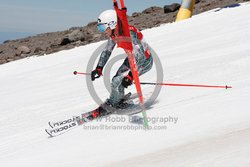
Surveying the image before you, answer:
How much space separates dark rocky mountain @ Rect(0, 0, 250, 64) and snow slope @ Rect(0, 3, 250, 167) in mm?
8057

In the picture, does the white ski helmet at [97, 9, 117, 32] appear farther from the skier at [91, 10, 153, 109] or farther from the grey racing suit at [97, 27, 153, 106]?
the grey racing suit at [97, 27, 153, 106]

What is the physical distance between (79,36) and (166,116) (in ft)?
55.1

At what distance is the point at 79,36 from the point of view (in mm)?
21078

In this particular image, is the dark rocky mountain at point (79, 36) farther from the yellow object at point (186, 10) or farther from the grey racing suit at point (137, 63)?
the grey racing suit at point (137, 63)

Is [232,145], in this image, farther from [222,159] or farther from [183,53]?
[183,53]

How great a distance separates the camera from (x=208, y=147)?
3.60m

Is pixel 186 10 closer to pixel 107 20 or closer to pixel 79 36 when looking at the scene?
pixel 79 36

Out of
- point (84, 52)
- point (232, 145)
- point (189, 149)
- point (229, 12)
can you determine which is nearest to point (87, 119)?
point (189, 149)

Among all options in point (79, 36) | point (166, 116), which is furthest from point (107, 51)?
point (79, 36)

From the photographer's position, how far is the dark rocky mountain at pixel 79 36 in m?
20.6

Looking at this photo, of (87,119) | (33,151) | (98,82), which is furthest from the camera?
(98,82)

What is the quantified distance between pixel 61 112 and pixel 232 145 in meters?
4.35

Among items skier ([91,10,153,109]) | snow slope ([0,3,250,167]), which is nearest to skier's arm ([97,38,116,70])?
skier ([91,10,153,109])

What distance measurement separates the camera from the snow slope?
374 centimetres
